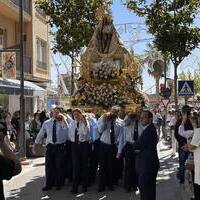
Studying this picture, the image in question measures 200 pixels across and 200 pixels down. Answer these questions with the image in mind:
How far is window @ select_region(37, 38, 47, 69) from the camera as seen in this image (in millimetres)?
39372

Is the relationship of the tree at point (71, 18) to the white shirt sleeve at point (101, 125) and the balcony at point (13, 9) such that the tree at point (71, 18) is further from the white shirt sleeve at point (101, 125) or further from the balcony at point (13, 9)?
the white shirt sleeve at point (101, 125)

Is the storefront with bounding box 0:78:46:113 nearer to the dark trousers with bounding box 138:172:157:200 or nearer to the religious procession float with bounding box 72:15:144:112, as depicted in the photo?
the religious procession float with bounding box 72:15:144:112

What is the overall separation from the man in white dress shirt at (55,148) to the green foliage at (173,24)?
29.6 feet

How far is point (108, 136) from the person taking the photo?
13.1 m

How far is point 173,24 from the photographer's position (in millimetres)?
21516

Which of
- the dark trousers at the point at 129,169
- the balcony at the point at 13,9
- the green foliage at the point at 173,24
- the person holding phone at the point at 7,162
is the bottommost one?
the dark trousers at the point at 129,169

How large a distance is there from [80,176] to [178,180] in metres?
2.55

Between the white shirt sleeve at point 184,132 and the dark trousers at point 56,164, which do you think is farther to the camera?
the dark trousers at point 56,164

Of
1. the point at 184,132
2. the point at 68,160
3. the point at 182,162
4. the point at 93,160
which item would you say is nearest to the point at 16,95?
the point at 93,160

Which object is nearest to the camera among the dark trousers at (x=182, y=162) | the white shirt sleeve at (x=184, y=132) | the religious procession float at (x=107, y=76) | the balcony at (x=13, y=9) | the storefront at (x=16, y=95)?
the white shirt sleeve at (x=184, y=132)

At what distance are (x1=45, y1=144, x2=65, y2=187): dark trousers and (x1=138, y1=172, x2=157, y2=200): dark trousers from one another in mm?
3601

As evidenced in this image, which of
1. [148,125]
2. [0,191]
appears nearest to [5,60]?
[148,125]

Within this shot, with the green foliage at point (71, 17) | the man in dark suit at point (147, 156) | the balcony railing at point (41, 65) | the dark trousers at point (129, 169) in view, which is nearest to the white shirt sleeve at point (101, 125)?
the dark trousers at point (129, 169)

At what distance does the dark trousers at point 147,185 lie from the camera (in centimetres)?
980
